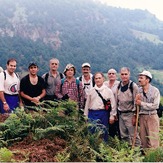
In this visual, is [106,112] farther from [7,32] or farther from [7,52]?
[7,32]

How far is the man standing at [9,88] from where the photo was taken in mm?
6670

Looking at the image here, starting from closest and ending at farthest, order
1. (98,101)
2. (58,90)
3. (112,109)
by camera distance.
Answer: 1. (98,101)
2. (112,109)
3. (58,90)

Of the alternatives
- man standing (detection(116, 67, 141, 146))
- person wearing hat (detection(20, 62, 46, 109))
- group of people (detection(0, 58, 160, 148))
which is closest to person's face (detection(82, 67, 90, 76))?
group of people (detection(0, 58, 160, 148))

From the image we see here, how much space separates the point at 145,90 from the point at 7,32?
18097cm

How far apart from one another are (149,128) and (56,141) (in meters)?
2.61

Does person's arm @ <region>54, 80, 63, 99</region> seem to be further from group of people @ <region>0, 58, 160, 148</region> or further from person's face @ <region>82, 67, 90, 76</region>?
person's face @ <region>82, 67, 90, 76</region>

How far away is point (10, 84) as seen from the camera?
6746 millimetres

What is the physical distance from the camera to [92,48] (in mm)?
173625

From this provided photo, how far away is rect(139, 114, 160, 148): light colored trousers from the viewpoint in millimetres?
6773

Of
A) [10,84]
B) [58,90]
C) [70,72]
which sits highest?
[70,72]

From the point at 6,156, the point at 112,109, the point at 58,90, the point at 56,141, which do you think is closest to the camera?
the point at 6,156

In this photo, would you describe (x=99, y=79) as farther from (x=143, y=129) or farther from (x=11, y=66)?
(x=11, y=66)

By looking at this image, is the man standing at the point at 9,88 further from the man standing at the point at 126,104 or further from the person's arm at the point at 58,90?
the man standing at the point at 126,104

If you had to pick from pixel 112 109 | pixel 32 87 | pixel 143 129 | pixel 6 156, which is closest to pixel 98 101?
pixel 112 109
